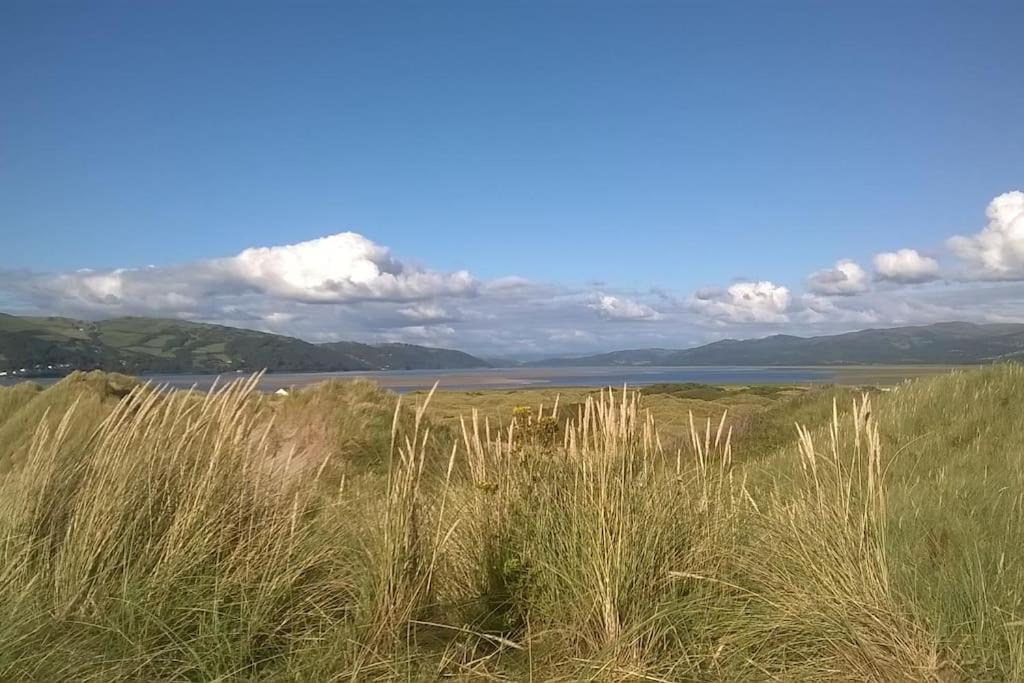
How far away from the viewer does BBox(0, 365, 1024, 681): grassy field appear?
3436 millimetres

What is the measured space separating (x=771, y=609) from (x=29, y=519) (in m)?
3.93

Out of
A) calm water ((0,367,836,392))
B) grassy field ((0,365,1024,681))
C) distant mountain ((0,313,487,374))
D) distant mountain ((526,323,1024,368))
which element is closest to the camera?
grassy field ((0,365,1024,681))

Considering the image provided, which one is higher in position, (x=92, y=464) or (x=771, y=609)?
(x=92, y=464)

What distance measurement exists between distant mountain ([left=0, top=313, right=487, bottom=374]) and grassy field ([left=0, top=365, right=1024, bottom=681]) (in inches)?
1286

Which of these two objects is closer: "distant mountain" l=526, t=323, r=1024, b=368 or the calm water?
the calm water

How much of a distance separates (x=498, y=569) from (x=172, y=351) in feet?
239

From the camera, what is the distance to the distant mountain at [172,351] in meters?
44.1

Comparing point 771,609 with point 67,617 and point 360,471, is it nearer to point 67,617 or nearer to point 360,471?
point 67,617

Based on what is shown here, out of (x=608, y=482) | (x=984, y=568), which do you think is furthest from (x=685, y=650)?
(x=984, y=568)

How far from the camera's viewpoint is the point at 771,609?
379 centimetres

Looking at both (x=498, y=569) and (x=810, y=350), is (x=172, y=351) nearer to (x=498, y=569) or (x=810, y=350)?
(x=498, y=569)

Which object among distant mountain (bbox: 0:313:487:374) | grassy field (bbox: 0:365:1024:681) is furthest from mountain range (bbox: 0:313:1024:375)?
grassy field (bbox: 0:365:1024:681)

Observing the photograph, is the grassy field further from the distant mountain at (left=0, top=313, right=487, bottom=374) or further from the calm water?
the distant mountain at (left=0, top=313, right=487, bottom=374)

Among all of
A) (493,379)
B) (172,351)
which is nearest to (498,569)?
(493,379)
